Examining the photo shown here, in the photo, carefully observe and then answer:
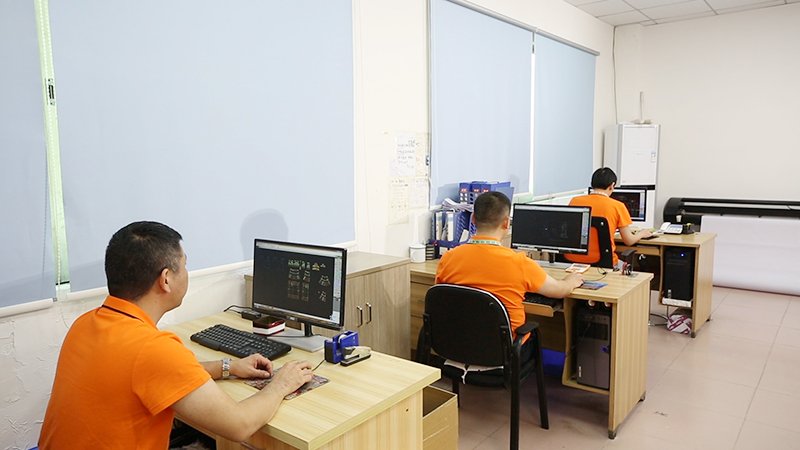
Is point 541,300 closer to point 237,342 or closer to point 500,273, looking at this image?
point 500,273

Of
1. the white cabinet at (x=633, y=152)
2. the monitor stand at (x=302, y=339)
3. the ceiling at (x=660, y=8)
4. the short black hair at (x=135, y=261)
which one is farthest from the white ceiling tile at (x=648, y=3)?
the short black hair at (x=135, y=261)

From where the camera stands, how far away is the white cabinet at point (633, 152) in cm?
697

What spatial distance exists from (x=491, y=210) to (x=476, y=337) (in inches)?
25.0

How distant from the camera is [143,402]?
1415 mm

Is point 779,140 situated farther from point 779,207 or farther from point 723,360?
point 723,360

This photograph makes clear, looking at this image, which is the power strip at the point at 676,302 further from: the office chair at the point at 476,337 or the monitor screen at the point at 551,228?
the office chair at the point at 476,337

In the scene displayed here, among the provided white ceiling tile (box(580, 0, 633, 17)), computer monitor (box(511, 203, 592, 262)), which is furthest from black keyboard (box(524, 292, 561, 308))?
white ceiling tile (box(580, 0, 633, 17))

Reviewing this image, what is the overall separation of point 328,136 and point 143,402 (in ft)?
7.03

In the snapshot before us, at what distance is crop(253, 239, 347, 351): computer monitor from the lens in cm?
215

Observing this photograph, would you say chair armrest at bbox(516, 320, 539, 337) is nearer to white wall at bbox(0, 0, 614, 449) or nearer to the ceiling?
white wall at bbox(0, 0, 614, 449)

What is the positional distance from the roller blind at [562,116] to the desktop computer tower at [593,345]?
256 centimetres

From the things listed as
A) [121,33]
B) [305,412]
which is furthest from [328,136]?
[305,412]

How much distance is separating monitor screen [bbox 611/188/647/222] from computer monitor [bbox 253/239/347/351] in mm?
3954

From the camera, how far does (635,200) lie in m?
5.39
